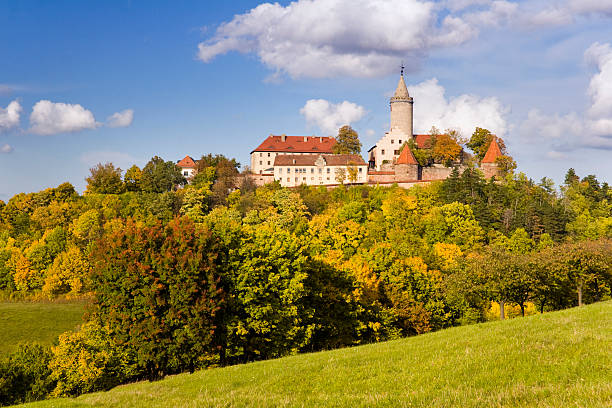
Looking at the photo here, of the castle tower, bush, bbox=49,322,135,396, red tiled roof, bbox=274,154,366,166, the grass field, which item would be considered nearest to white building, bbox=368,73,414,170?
the castle tower

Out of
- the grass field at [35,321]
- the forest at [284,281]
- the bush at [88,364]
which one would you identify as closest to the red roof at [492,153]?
A: the forest at [284,281]

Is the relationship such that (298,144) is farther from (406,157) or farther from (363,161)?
(406,157)

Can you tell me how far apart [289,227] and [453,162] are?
44.2 m

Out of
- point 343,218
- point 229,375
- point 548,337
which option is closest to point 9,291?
point 343,218

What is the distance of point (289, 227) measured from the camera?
8069 cm

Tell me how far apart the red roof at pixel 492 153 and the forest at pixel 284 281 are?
12941mm

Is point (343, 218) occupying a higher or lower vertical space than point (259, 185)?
lower

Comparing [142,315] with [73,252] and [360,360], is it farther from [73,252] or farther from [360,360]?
[73,252]

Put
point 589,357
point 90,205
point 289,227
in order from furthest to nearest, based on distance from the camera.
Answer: point 90,205 < point 289,227 < point 589,357

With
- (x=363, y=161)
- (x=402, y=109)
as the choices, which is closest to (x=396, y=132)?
(x=402, y=109)

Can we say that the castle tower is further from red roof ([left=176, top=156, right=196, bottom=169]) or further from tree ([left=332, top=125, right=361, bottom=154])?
red roof ([left=176, top=156, right=196, bottom=169])

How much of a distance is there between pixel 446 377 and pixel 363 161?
97295 millimetres

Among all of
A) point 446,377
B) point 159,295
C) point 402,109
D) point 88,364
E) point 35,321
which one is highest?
point 402,109

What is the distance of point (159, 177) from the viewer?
4277 inches
